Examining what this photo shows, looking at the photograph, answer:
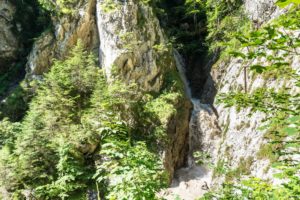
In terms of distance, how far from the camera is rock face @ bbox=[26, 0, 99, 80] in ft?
49.2

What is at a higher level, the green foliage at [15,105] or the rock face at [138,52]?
the rock face at [138,52]

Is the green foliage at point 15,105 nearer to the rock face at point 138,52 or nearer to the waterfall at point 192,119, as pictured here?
the rock face at point 138,52

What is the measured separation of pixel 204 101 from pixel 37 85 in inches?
406

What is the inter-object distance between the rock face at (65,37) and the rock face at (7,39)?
3286 mm

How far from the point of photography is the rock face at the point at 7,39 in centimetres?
1777

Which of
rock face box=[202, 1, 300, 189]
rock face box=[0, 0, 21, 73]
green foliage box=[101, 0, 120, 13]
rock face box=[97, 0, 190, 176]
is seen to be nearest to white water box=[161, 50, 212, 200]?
rock face box=[97, 0, 190, 176]

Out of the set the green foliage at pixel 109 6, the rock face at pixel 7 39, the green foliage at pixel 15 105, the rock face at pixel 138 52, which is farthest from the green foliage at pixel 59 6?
the green foliage at pixel 15 105

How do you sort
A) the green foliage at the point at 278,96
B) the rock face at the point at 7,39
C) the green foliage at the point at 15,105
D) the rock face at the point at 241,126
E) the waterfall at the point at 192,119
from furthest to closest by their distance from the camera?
the rock face at the point at 7,39 → the green foliage at the point at 15,105 → the waterfall at the point at 192,119 → the rock face at the point at 241,126 → the green foliage at the point at 278,96

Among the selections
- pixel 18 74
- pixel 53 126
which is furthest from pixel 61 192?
pixel 18 74

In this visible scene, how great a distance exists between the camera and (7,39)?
17953 millimetres

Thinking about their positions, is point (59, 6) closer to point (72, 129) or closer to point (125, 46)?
point (125, 46)

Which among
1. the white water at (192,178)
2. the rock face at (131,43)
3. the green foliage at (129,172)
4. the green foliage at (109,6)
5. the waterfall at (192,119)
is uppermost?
the green foliage at (109,6)

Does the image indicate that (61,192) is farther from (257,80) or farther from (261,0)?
(261,0)

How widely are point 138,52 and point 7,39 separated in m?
10.7
